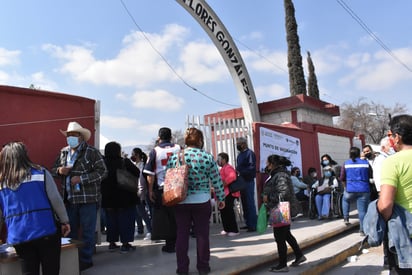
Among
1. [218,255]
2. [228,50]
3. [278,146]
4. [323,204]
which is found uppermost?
[228,50]

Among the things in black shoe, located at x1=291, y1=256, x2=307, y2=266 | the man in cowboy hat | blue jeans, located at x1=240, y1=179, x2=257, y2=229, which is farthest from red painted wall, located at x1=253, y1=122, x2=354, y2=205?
the man in cowboy hat

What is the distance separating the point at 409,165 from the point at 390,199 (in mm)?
288

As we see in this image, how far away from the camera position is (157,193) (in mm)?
5125

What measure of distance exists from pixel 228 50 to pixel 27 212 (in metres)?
8.07

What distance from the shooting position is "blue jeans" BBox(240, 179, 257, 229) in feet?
23.7

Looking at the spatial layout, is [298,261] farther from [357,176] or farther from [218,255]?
[357,176]

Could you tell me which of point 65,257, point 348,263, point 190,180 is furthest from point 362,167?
point 65,257

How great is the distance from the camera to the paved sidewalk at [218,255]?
4.46m

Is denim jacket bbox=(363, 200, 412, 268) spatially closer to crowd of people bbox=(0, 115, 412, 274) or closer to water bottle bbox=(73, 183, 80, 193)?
crowd of people bbox=(0, 115, 412, 274)

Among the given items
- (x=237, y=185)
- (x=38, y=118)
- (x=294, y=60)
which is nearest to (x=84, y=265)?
(x=38, y=118)

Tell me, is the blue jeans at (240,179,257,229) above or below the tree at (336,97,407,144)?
below

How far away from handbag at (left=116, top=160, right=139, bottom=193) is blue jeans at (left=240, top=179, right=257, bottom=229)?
251 cm

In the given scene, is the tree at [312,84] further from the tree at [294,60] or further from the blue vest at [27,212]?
the blue vest at [27,212]

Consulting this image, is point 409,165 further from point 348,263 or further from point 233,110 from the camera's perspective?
point 233,110
